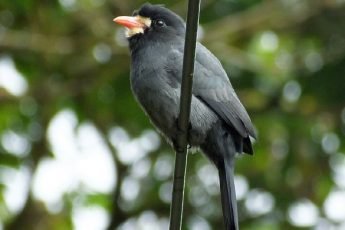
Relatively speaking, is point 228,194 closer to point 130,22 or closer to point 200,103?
point 200,103

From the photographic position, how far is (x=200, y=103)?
17.0 feet

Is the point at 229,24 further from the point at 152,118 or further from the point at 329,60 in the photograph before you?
the point at 152,118

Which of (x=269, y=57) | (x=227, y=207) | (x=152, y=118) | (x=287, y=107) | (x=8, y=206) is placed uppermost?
(x=269, y=57)

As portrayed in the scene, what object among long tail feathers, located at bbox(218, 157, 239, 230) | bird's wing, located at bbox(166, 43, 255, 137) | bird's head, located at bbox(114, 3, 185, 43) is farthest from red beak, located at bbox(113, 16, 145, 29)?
long tail feathers, located at bbox(218, 157, 239, 230)

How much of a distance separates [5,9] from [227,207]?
A: 4213mm

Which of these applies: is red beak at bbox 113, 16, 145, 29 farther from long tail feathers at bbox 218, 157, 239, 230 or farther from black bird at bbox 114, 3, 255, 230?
long tail feathers at bbox 218, 157, 239, 230

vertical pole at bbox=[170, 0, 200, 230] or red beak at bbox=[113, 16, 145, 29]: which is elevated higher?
red beak at bbox=[113, 16, 145, 29]

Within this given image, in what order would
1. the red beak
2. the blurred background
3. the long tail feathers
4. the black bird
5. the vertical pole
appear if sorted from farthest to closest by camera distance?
the blurred background → the red beak → the black bird → the long tail feathers → the vertical pole

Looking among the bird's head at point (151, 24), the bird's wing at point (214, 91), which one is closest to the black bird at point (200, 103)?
the bird's wing at point (214, 91)

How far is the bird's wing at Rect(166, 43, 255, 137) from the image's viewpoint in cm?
520

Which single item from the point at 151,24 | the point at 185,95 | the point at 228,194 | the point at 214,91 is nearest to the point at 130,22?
the point at 151,24

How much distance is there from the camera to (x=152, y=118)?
209 inches

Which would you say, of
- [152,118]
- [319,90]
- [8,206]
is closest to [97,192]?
[8,206]

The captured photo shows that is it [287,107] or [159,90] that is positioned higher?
[287,107]
